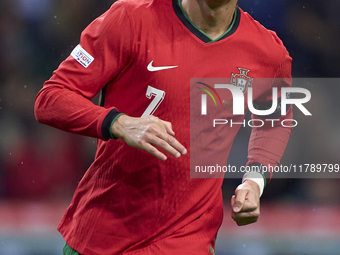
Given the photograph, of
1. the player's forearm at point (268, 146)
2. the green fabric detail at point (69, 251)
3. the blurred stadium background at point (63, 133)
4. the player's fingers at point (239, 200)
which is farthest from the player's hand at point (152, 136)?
the blurred stadium background at point (63, 133)

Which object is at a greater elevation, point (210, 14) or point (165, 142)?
point (210, 14)

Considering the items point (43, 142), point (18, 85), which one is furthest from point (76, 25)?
point (43, 142)

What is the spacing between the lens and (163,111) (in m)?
1.72

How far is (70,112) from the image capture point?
1.53 m

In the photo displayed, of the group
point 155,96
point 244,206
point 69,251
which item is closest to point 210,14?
point 155,96

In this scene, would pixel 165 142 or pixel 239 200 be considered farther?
pixel 239 200

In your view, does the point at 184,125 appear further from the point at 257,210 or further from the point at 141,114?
the point at 257,210

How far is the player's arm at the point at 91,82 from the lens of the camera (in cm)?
150

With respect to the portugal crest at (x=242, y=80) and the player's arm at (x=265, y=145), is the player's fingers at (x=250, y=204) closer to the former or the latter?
the player's arm at (x=265, y=145)

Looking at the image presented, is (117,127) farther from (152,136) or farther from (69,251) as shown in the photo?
(69,251)

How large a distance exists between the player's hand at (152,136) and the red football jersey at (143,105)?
0.87ft

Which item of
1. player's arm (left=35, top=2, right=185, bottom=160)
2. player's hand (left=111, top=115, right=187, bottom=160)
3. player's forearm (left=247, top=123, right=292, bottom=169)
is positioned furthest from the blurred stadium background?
player's hand (left=111, top=115, right=187, bottom=160)

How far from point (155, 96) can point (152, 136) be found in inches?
13.2

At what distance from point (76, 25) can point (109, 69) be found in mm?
3135
